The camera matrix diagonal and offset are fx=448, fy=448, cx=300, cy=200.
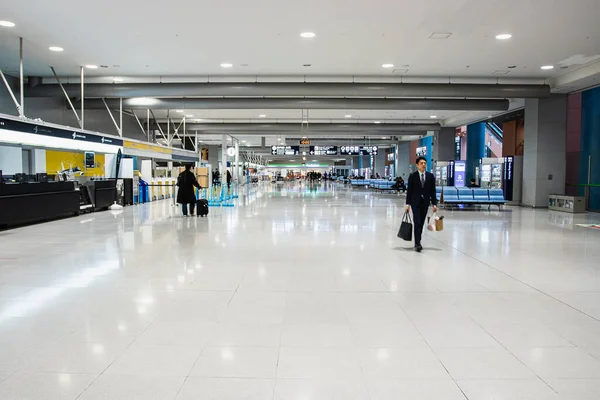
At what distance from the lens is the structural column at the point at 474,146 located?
95.0 ft

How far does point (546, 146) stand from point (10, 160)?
65.9 ft

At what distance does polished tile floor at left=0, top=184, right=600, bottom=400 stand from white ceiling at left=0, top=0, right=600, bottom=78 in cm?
484

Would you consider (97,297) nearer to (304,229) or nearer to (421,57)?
(304,229)

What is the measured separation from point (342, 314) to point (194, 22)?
27.1 ft

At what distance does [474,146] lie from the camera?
97.6 ft

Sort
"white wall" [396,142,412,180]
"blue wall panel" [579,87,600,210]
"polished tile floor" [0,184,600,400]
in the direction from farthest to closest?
"white wall" [396,142,412,180], "blue wall panel" [579,87,600,210], "polished tile floor" [0,184,600,400]

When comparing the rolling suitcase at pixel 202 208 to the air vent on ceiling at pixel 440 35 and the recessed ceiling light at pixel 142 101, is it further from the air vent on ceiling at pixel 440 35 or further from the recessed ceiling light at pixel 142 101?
the air vent on ceiling at pixel 440 35

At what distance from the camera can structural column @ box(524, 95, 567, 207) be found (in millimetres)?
17531

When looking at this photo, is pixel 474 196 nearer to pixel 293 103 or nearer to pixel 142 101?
pixel 293 103

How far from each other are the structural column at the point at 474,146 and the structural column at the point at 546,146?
35.2 feet

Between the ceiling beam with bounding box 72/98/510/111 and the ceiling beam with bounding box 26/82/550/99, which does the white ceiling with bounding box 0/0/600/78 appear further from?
the ceiling beam with bounding box 72/98/510/111

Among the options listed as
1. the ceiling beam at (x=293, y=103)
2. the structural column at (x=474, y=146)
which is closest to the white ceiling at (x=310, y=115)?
the structural column at (x=474, y=146)

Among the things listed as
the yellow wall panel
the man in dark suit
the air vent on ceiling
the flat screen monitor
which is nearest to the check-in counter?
the flat screen monitor

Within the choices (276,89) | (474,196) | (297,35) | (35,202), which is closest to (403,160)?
(474,196)
